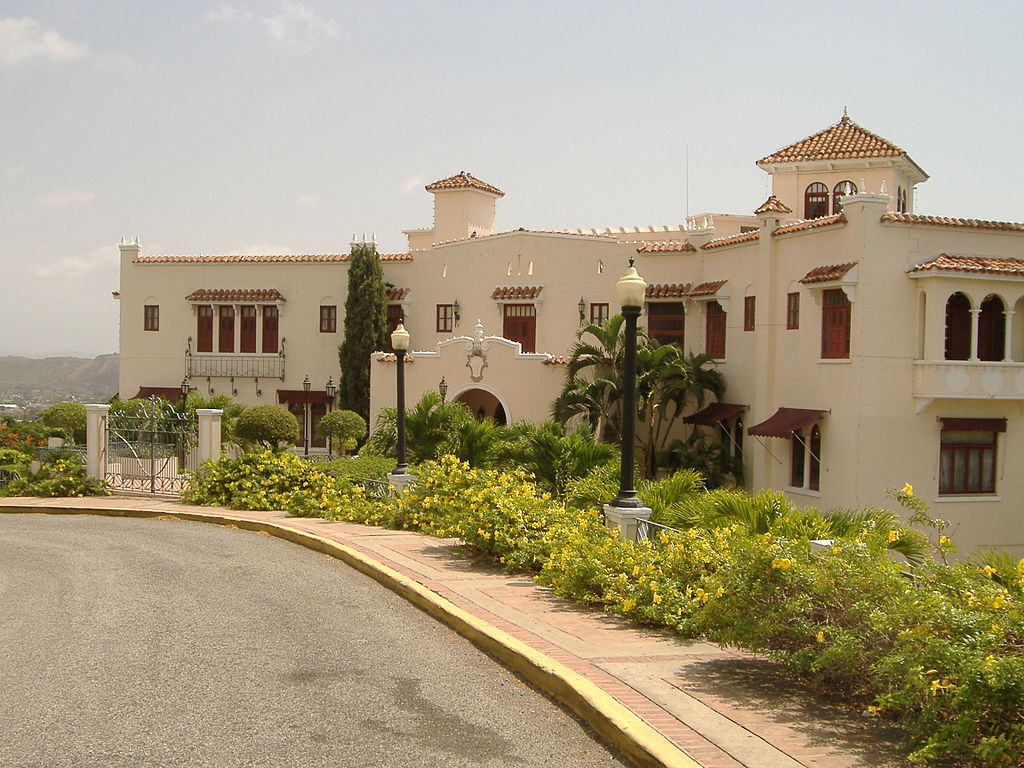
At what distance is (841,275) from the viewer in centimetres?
2333

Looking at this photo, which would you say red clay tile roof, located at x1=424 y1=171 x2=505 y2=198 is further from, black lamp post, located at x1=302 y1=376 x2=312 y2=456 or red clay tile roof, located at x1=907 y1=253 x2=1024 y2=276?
red clay tile roof, located at x1=907 y1=253 x2=1024 y2=276

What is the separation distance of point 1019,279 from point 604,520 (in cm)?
1478

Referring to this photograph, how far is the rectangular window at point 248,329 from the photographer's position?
121 feet

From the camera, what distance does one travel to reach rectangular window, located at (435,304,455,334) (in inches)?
1367

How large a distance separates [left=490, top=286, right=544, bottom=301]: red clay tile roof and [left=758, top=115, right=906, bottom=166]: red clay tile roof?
8190 mm

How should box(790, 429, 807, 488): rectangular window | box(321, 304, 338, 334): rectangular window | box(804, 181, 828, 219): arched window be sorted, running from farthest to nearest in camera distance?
box(321, 304, 338, 334): rectangular window
box(804, 181, 828, 219): arched window
box(790, 429, 807, 488): rectangular window

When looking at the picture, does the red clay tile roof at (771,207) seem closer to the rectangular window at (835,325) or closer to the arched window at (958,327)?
the rectangular window at (835,325)

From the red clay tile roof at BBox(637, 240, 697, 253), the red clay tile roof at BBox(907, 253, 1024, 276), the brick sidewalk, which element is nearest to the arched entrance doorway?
the red clay tile roof at BBox(637, 240, 697, 253)

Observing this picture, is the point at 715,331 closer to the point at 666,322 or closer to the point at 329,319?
the point at 666,322

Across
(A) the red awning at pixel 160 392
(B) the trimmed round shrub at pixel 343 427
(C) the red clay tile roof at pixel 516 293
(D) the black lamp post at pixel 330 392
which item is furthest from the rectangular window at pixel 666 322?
(A) the red awning at pixel 160 392

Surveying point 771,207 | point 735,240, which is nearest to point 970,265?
point 771,207

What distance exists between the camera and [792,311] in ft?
86.0

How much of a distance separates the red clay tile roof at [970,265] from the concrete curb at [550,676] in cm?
1506

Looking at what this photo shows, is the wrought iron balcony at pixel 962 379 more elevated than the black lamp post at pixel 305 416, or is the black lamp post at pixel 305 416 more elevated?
the wrought iron balcony at pixel 962 379
